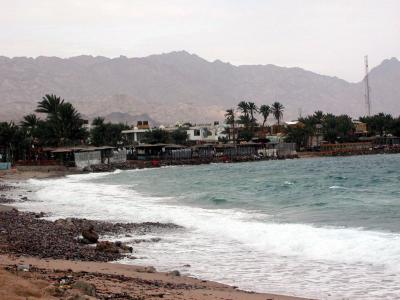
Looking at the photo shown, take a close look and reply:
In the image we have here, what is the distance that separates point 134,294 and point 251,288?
8.92 ft

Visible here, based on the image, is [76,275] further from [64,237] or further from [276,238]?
[276,238]

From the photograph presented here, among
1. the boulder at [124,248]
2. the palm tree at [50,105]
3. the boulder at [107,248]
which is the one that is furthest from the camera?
the palm tree at [50,105]

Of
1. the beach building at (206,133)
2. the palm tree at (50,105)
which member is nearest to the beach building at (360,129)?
the beach building at (206,133)

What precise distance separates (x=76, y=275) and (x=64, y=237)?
604 cm

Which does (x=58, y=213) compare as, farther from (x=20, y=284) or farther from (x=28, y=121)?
(x=28, y=121)

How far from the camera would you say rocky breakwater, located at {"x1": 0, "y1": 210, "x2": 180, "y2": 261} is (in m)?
13.0

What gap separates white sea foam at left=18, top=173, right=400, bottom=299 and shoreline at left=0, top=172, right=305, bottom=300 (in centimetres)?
101

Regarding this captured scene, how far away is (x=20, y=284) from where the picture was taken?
24.7 ft

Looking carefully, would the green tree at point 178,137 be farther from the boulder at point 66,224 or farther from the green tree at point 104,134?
the boulder at point 66,224

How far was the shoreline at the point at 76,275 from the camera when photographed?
26.1 feet

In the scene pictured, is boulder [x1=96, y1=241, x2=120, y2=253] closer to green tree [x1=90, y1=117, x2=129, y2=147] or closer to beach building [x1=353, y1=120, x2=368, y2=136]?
green tree [x1=90, y1=117, x2=129, y2=147]

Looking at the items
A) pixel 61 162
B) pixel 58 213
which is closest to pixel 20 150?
pixel 61 162

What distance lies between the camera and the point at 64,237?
15609mm

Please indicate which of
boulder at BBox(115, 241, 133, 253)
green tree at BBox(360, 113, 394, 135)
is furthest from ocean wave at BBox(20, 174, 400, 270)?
green tree at BBox(360, 113, 394, 135)
